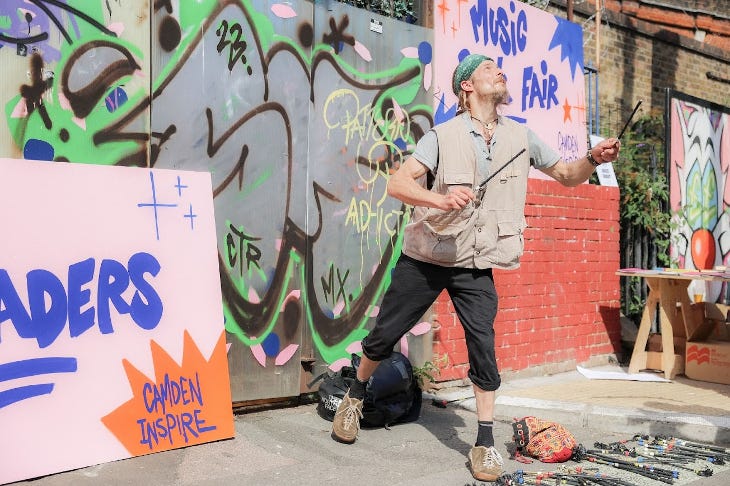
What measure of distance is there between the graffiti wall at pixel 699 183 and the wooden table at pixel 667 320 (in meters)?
1.63

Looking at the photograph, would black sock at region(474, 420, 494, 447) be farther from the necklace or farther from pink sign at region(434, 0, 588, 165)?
pink sign at region(434, 0, 588, 165)

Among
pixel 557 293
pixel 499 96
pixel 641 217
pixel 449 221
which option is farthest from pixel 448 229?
pixel 641 217

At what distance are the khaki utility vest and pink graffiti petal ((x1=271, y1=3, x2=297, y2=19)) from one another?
1.52m

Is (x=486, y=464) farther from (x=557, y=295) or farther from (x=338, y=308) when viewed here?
(x=557, y=295)

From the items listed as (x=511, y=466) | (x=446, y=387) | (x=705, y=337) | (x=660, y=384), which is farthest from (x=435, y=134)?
(x=705, y=337)

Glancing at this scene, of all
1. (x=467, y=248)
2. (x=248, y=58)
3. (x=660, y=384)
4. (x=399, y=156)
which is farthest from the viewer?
(x=660, y=384)

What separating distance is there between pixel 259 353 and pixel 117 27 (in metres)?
2.08

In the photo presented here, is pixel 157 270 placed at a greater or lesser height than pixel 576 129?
lesser

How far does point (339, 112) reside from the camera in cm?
589

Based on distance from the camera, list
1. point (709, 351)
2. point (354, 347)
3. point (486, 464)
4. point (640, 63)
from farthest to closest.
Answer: point (640, 63) < point (709, 351) < point (354, 347) < point (486, 464)

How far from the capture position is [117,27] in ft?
15.5

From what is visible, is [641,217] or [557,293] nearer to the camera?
[557,293]

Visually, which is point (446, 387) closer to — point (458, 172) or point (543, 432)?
point (543, 432)

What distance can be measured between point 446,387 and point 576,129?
2953 mm
